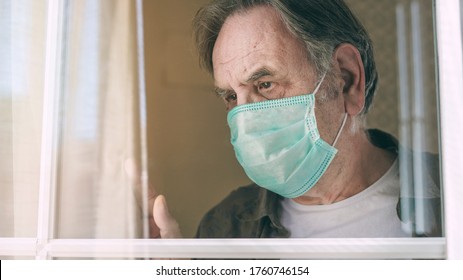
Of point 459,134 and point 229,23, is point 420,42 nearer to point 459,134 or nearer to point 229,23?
point 459,134

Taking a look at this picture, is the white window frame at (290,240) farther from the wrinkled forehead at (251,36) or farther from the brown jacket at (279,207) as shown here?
Answer: the wrinkled forehead at (251,36)

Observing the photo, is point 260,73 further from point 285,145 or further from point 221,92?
point 285,145

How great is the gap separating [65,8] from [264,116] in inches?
33.8

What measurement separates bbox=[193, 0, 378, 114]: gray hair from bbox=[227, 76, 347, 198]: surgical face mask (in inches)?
5.5

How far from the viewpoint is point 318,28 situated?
2047mm

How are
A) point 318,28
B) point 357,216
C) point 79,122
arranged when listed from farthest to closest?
point 79,122
point 318,28
point 357,216

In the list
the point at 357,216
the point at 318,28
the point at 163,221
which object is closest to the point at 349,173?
the point at 357,216

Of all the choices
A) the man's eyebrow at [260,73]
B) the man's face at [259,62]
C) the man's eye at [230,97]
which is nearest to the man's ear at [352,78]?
the man's face at [259,62]

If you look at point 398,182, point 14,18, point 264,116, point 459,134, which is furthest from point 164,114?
point 459,134

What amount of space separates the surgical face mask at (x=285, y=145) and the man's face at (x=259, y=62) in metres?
0.05

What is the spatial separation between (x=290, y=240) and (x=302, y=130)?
360 millimetres

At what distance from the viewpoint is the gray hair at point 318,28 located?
2.00 m
